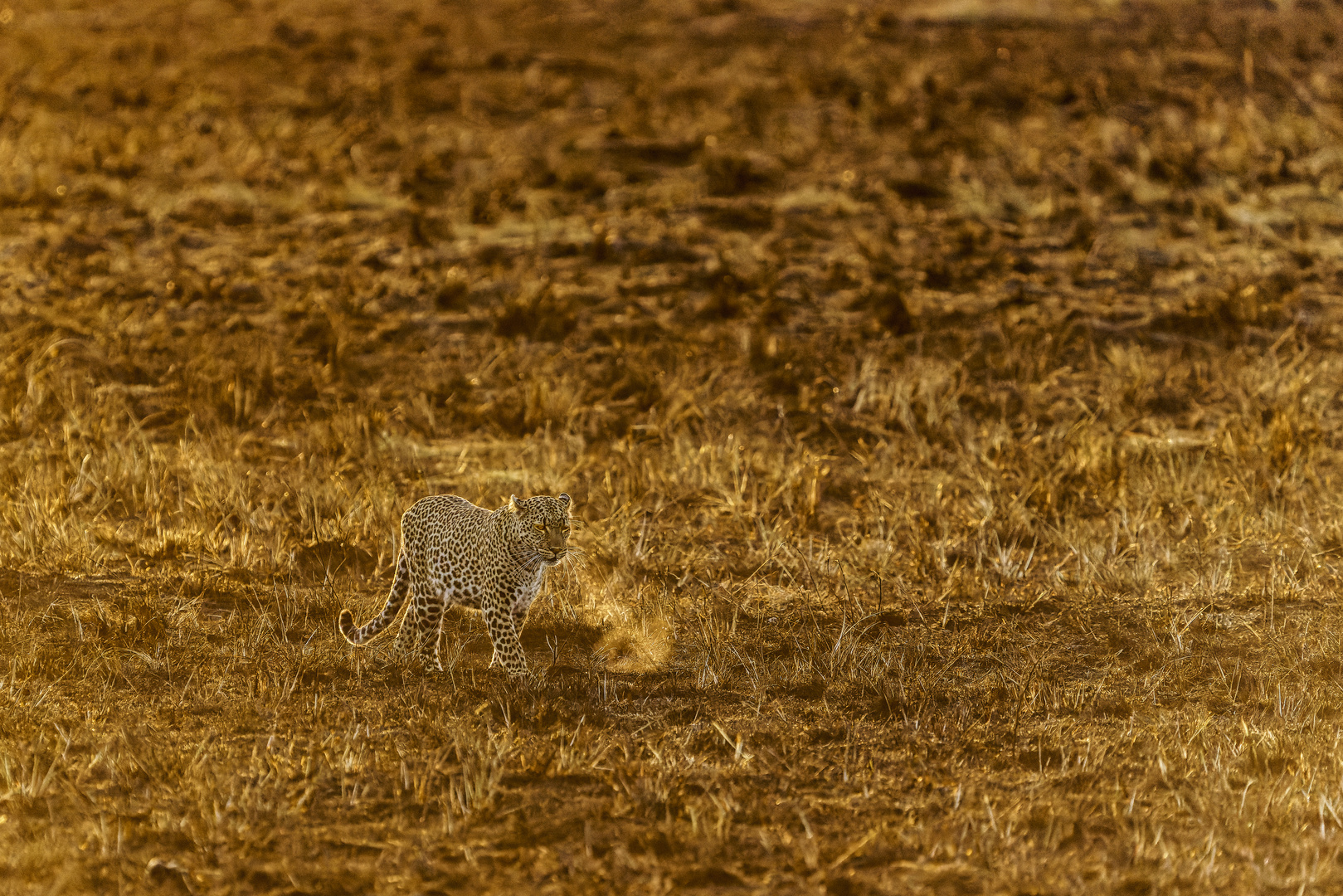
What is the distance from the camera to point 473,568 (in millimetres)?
4516

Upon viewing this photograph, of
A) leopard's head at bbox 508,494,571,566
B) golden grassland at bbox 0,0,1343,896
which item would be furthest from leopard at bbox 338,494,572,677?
golden grassland at bbox 0,0,1343,896

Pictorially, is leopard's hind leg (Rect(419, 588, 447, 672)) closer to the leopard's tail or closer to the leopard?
the leopard

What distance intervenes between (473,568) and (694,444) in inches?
123

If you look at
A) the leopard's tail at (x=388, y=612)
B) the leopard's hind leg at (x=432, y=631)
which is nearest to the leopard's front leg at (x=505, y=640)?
the leopard's hind leg at (x=432, y=631)

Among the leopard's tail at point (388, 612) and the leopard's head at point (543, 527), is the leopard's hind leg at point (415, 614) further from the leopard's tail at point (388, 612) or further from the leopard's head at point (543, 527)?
the leopard's head at point (543, 527)

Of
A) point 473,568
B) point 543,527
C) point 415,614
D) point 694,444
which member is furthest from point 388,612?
point 694,444

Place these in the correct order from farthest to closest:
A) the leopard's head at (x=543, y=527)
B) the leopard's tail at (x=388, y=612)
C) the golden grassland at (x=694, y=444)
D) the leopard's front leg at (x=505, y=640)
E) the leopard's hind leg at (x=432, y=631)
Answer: the leopard's tail at (x=388, y=612) → the leopard's hind leg at (x=432, y=631) → the leopard's front leg at (x=505, y=640) → the leopard's head at (x=543, y=527) → the golden grassland at (x=694, y=444)

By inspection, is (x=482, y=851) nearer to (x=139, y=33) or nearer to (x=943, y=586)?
(x=943, y=586)

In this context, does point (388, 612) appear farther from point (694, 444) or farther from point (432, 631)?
point (694, 444)

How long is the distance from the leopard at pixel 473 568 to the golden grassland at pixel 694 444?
0.12 m

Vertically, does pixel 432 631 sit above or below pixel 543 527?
below

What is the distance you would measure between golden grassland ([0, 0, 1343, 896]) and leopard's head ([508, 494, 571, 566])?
565mm

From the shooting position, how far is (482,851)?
372 cm

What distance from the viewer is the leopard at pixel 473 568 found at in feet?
14.2
